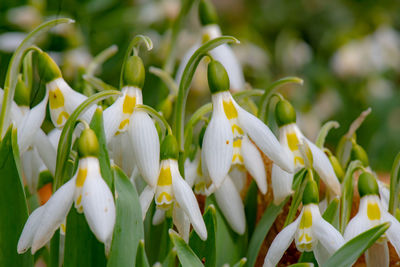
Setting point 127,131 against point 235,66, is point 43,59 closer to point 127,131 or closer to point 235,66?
point 127,131

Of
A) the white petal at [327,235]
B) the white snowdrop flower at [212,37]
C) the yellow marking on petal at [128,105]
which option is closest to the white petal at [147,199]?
the yellow marking on petal at [128,105]

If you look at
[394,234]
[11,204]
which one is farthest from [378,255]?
[11,204]

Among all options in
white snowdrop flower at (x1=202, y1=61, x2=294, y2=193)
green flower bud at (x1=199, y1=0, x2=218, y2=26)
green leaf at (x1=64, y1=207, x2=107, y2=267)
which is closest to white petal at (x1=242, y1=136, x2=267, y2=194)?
white snowdrop flower at (x1=202, y1=61, x2=294, y2=193)

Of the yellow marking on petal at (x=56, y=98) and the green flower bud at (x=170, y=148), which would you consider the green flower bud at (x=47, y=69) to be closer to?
the yellow marking on petal at (x=56, y=98)

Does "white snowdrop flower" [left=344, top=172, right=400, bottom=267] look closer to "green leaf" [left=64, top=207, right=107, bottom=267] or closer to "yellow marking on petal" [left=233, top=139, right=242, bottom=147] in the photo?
"yellow marking on petal" [left=233, top=139, right=242, bottom=147]

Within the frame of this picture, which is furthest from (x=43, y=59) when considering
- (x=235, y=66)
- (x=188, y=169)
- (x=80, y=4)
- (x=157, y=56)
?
(x=80, y=4)

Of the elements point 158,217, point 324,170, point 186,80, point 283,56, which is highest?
point 186,80

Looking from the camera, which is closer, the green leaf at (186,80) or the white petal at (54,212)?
the white petal at (54,212)

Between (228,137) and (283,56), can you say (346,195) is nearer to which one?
(228,137)
